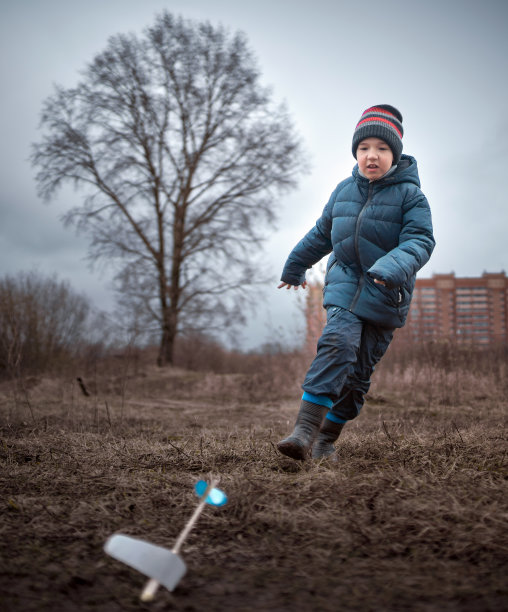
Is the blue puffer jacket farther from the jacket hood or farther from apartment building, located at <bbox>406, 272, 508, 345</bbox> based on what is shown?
apartment building, located at <bbox>406, 272, 508, 345</bbox>

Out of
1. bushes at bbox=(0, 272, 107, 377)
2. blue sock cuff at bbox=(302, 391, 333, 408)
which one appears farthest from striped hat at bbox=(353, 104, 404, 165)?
bushes at bbox=(0, 272, 107, 377)

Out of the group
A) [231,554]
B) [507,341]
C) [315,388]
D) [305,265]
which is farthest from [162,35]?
[231,554]

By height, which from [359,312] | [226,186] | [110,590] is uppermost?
[226,186]

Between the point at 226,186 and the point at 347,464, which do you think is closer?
the point at 347,464

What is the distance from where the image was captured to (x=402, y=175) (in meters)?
2.89

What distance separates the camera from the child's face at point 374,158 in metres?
2.85

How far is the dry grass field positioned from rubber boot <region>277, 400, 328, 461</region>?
0.10 metres

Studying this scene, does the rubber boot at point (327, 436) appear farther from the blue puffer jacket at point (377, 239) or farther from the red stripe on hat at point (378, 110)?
the red stripe on hat at point (378, 110)

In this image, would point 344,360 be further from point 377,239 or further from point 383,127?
point 383,127

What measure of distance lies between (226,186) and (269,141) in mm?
1913

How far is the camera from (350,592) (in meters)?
1.30

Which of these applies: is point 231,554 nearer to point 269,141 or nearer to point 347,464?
point 347,464

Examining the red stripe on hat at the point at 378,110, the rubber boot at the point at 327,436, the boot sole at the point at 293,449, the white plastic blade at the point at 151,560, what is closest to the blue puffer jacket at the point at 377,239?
the red stripe on hat at the point at 378,110

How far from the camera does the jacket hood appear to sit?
2.88m
